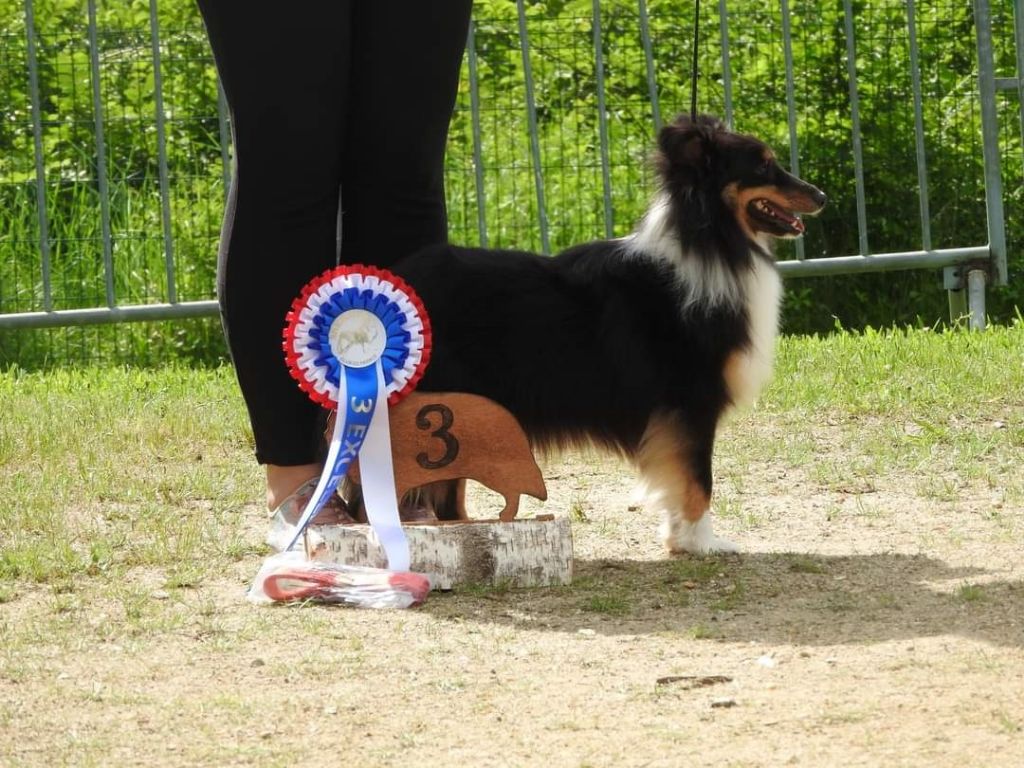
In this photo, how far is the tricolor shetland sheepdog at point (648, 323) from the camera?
156 inches

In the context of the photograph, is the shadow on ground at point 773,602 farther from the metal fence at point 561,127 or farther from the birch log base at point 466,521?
the metal fence at point 561,127

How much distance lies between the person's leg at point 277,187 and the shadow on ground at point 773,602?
69cm

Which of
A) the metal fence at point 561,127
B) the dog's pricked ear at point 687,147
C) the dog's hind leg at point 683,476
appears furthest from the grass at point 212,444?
the metal fence at point 561,127

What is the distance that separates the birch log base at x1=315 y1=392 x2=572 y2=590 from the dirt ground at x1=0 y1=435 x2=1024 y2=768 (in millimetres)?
77

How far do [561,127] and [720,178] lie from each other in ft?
15.9

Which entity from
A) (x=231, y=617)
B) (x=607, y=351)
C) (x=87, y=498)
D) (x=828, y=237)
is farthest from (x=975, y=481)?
(x=828, y=237)

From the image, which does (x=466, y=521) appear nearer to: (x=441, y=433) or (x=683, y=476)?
(x=441, y=433)

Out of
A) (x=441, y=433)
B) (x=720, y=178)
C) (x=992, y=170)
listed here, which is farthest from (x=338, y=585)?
(x=992, y=170)

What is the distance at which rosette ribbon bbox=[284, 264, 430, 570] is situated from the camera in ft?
12.2

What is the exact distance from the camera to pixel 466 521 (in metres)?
3.72

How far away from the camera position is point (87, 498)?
15.3ft

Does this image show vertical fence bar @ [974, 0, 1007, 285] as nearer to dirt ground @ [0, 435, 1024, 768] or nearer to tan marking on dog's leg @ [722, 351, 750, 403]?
dirt ground @ [0, 435, 1024, 768]

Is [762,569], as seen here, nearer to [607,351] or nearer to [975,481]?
[607,351]

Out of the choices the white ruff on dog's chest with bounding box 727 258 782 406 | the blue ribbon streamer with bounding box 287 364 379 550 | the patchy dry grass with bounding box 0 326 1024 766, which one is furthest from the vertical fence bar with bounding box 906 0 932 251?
the blue ribbon streamer with bounding box 287 364 379 550
